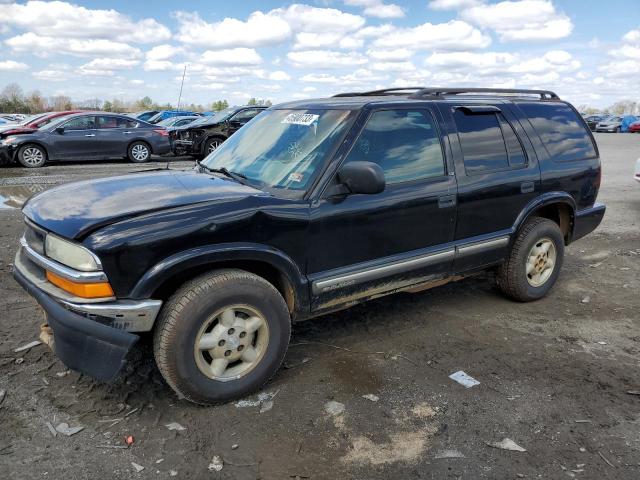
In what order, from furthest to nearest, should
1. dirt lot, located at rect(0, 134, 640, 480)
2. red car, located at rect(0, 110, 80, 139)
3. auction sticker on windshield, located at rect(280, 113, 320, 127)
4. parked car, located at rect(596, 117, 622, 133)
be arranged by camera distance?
1. parked car, located at rect(596, 117, 622, 133)
2. red car, located at rect(0, 110, 80, 139)
3. auction sticker on windshield, located at rect(280, 113, 320, 127)
4. dirt lot, located at rect(0, 134, 640, 480)

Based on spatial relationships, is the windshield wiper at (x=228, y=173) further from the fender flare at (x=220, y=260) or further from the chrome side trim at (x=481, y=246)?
the chrome side trim at (x=481, y=246)

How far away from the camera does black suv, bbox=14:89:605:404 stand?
9.15 ft

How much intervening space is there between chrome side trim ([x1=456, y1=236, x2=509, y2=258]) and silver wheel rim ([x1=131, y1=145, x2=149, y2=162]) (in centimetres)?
1331

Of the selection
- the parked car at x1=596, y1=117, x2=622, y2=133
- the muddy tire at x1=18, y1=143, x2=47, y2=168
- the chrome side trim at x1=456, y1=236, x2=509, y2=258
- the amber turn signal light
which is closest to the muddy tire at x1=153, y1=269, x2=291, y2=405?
the amber turn signal light

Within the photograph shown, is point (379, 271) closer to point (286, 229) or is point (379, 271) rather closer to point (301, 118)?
point (286, 229)

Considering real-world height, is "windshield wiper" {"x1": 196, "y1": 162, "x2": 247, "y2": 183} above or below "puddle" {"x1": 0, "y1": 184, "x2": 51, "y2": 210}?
above

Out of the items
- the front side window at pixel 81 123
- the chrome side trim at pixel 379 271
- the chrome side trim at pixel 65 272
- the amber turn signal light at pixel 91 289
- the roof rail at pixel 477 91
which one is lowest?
the chrome side trim at pixel 379 271

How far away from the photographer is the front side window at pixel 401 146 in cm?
362

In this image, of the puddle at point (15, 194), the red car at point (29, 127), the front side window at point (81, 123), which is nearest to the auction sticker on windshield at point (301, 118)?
the puddle at point (15, 194)

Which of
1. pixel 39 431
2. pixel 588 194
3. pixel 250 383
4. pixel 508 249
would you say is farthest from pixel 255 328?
pixel 588 194

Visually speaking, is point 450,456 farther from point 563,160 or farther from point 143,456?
point 563,160

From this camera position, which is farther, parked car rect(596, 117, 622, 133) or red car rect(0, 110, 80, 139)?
parked car rect(596, 117, 622, 133)

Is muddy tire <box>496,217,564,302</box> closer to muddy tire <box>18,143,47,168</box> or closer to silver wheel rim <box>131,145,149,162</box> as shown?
muddy tire <box>18,143,47,168</box>

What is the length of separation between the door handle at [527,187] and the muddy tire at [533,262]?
33 centimetres
